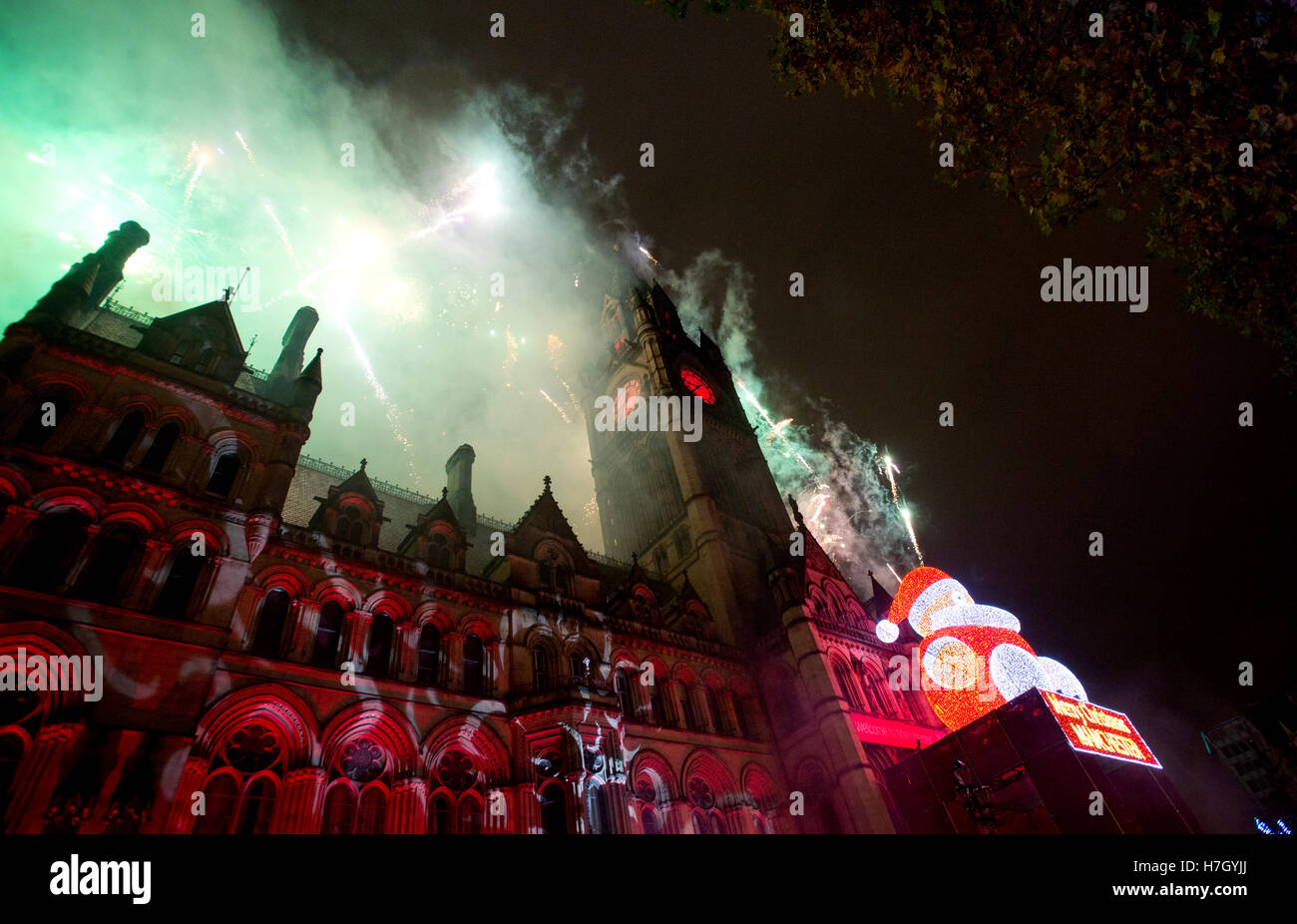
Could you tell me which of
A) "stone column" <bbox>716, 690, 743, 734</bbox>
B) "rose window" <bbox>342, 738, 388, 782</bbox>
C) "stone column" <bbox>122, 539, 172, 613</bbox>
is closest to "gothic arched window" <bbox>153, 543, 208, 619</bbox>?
"stone column" <bbox>122, 539, 172, 613</bbox>

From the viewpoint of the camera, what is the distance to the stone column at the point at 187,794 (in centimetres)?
1281

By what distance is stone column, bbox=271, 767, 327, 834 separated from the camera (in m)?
14.5

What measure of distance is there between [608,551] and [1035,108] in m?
33.4

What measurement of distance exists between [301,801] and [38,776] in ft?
15.6

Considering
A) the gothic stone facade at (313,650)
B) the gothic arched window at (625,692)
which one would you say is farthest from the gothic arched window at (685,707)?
the gothic arched window at (625,692)

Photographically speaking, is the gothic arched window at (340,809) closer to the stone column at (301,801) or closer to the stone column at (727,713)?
the stone column at (301,801)

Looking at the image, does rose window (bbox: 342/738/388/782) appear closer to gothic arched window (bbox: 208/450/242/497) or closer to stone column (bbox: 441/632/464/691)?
stone column (bbox: 441/632/464/691)

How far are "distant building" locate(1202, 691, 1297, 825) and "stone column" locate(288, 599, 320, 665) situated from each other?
75490 millimetres

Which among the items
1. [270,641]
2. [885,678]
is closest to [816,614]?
[885,678]

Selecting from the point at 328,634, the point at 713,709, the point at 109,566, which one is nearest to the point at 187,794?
the point at 328,634

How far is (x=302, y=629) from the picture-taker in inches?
678

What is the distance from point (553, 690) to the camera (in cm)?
1950

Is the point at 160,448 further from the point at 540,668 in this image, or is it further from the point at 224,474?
the point at 540,668
